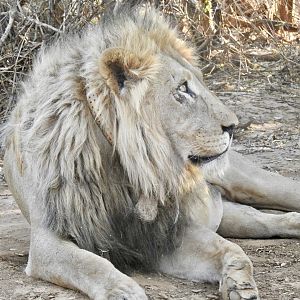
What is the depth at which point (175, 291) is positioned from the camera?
3516mm

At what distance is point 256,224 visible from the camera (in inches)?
178

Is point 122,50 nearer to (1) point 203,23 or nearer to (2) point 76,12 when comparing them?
(2) point 76,12

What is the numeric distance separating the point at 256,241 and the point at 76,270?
1326 millimetres

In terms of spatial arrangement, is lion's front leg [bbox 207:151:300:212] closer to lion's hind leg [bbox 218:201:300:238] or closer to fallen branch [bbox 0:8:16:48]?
lion's hind leg [bbox 218:201:300:238]

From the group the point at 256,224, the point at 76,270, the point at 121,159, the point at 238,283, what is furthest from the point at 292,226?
the point at 76,270

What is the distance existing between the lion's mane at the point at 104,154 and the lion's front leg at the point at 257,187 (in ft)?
3.48

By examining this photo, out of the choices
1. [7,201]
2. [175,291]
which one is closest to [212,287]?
[175,291]

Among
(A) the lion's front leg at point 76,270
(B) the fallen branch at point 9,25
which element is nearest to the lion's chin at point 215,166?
(A) the lion's front leg at point 76,270

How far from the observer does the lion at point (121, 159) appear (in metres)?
3.45

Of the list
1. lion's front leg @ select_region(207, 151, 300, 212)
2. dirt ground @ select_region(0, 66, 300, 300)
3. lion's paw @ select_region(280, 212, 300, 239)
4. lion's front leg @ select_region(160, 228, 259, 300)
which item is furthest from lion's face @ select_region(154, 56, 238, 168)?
lion's front leg @ select_region(207, 151, 300, 212)

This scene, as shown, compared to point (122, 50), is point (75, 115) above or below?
below

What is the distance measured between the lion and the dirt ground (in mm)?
100

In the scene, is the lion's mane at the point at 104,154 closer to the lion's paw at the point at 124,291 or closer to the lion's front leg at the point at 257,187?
the lion's paw at the point at 124,291

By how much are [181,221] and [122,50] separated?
2.66 feet
